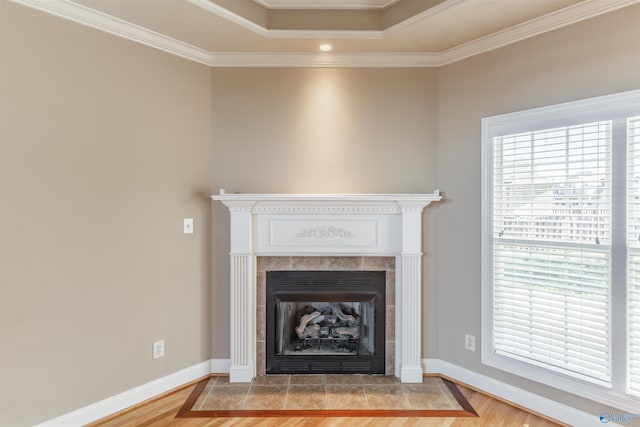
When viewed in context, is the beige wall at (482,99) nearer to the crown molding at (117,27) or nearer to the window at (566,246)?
the window at (566,246)

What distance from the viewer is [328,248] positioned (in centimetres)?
281

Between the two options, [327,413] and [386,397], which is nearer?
[327,413]

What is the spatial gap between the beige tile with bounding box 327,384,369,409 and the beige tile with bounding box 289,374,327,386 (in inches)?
3.8

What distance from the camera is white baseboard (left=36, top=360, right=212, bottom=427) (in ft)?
7.22

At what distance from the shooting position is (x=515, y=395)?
2.48 m

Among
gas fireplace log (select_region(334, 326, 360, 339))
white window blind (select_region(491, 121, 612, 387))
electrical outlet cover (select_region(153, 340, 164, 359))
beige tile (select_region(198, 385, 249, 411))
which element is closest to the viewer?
white window blind (select_region(491, 121, 612, 387))

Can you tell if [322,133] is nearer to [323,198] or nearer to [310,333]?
[323,198]

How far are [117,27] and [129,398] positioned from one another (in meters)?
2.52

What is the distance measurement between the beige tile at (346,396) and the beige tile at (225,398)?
627 millimetres

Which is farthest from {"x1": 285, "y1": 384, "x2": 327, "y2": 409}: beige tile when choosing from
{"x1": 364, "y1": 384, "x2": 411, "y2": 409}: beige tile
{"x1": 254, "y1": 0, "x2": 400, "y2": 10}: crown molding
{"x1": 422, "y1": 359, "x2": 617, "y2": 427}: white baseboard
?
{"x1": 254, "y1": 0, "x2": 400, "y2": 10}: crown molding

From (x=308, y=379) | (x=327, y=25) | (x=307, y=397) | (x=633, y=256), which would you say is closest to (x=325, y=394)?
(x=307, y=397)

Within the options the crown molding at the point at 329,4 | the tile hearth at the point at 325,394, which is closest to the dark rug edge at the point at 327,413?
the tile hearth at the point at 325,394

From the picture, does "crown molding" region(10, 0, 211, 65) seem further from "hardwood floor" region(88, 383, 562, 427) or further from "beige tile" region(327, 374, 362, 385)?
"beige tile" region(327, 374, 362, 385)

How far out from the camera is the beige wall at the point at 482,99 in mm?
2072
